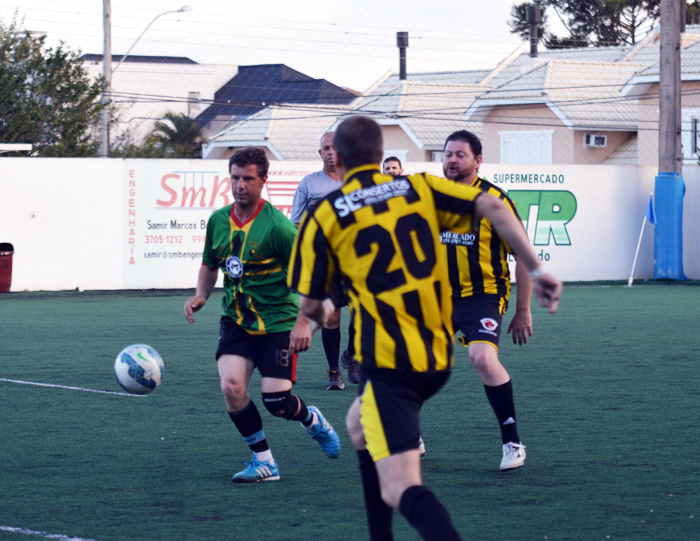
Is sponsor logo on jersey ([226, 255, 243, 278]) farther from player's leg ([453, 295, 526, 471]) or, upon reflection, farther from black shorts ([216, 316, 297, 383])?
player's leg ([453, 295, 526, 471])

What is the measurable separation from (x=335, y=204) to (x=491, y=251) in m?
2.71

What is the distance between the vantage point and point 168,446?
258 inches

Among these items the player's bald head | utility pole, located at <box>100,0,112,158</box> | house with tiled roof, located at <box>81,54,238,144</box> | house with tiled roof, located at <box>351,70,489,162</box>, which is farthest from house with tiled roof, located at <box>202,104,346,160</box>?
the player's bald head

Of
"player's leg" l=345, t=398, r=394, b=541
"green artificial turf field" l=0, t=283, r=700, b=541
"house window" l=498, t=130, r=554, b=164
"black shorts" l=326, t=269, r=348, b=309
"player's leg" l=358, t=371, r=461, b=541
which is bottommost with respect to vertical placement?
"green artificial turf field" l=0, t=283, r=700, b=541

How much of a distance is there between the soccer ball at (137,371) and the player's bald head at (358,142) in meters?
2.85

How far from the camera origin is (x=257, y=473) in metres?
5.63

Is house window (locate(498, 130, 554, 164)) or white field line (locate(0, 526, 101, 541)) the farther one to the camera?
house window (locate(498, 130, 554, 164))

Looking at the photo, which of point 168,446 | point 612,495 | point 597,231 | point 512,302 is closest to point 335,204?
point 612,495

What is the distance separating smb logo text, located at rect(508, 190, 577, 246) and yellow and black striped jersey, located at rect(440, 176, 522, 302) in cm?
1496

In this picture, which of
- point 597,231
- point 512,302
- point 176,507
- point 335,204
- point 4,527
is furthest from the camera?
point 597,231

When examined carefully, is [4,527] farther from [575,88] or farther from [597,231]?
[575,88]

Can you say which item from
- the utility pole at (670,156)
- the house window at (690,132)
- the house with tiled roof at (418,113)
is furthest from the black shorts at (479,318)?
the house with tiled roof at (418,113)

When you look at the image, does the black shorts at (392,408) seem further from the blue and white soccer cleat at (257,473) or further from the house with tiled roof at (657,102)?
the house with tiled roof at (657,102)

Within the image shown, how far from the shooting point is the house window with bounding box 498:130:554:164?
3294 cm
